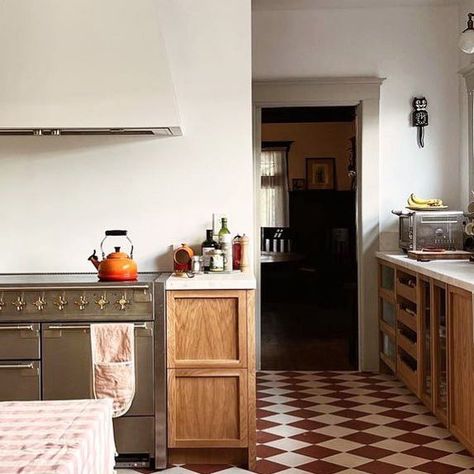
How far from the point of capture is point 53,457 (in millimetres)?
1641

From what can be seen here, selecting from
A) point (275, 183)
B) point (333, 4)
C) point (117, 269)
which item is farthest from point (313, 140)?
point (117, 269)

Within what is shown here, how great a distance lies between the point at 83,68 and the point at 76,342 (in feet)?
4.32

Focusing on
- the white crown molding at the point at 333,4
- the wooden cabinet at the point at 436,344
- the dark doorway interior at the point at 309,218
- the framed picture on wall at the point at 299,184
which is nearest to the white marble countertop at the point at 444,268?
the wooden cabinet at the point at 436,344

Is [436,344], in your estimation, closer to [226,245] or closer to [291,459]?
[291,459]

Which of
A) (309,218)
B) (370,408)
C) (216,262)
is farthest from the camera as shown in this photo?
(309,218)

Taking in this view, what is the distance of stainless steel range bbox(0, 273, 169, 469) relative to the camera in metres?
3.56

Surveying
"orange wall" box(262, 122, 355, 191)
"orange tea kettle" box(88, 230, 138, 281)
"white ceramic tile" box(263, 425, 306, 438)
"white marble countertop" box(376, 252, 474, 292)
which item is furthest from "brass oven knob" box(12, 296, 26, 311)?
"orange wall" box(262, 122, 355, 191)

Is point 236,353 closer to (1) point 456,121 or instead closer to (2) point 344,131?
(1) point 456,121

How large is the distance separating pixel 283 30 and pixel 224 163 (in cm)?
205

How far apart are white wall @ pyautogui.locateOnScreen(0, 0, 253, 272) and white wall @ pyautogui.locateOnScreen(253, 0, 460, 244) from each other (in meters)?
1.75

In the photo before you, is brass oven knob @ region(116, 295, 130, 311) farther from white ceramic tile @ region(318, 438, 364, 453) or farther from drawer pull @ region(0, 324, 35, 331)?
white ceramic tile @ region(318, 438, 364, 453)

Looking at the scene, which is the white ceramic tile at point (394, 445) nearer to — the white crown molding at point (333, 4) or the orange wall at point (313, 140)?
the white crown molding at point (333, 4)

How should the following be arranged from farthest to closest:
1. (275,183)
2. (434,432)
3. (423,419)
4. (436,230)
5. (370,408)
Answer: (275,183)
(436,230)
(370,408)
(423,419)
(434,432)

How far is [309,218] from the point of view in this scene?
36.0 ft
